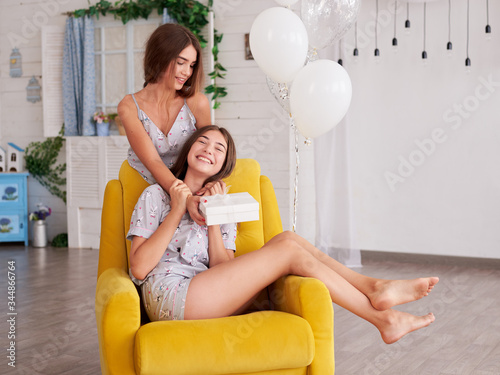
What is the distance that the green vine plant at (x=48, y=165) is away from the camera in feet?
19.9

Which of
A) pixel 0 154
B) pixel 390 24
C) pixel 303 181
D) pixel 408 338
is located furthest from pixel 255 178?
pixel 0 154

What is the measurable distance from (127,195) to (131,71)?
3.56m

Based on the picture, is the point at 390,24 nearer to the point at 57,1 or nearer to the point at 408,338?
the point at 408,338

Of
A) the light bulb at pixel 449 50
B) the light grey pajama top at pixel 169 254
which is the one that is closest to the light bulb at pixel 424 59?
the light bulb at pixel 449 50

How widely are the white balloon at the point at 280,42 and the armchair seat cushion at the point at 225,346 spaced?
1.32 metres

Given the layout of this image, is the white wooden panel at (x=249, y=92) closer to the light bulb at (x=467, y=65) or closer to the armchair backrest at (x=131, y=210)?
the light bulb at (x=467, y=65)

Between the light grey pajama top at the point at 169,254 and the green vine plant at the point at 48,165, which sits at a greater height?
the green vine plant at the point at 48,165

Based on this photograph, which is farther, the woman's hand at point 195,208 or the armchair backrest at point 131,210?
the armchair backrest at point 131,210

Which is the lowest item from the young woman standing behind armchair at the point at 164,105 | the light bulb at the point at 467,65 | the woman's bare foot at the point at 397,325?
the woman's bare foot at the point at 397,325

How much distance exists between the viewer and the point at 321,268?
2.02 metres

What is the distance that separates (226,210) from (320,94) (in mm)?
753

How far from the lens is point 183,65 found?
2.39 metres

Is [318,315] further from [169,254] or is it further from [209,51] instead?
[209,51]

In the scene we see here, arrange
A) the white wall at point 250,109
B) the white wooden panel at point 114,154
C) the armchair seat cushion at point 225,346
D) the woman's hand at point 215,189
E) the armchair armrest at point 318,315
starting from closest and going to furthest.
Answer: the armchair seat cushion at point 225,346 < the armchair armrest at point 318,315 < the woman's hand at point 215,189 < the white wall at point 250,109 < the white wooden panel at point 114,154
